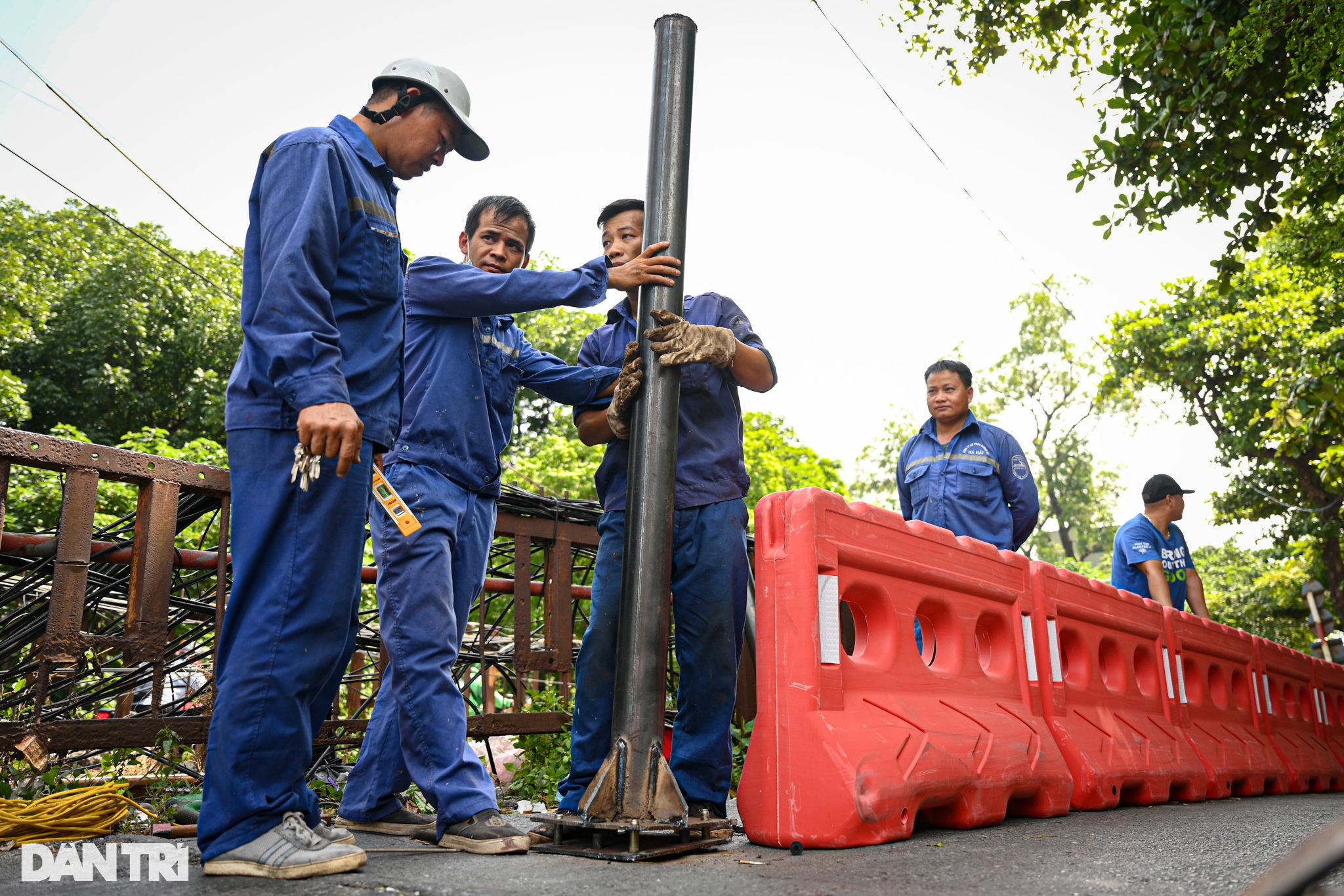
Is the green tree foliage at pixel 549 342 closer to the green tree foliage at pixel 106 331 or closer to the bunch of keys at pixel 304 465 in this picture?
the green tree foliage at pixel 106 331

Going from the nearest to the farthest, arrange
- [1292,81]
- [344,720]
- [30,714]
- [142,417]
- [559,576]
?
[30,714] → [344,720] → [559,576] → [1292,81] → [142,417]

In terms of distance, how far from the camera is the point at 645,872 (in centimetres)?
210

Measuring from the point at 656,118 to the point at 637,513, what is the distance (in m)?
1.34

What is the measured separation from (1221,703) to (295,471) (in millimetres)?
6282

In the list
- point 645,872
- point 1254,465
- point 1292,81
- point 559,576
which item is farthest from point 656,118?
A: point 1254,465

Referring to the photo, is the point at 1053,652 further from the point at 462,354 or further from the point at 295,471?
the point at 295,471

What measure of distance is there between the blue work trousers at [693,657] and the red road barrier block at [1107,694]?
5.55 feet

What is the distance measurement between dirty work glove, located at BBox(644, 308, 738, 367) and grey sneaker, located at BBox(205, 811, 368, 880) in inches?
63.8

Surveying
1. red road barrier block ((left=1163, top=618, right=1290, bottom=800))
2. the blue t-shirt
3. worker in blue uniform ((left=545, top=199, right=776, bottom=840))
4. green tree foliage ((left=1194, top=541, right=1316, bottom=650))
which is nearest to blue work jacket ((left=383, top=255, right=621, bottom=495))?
worker in blue uniform ((left=545, top=199, right=776, bottom=840))

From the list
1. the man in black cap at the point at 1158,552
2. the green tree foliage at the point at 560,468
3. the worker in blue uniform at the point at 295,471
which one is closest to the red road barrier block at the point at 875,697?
the worker in blue uniform at the point at 295,471

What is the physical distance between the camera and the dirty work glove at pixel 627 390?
2.95 m

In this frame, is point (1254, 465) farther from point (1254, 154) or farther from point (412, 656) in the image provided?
point (412, 656)

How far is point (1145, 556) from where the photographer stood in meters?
6.28

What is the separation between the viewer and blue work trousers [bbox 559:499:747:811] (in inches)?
117
